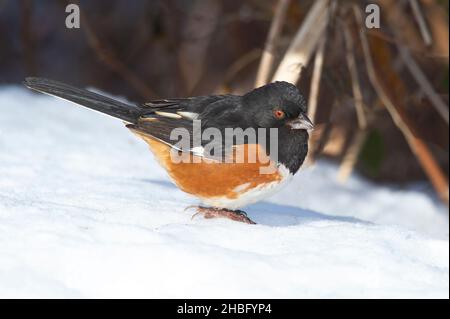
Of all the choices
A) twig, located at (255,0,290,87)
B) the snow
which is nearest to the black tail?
the snow

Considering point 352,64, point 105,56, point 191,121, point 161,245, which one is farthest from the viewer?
point 105,56

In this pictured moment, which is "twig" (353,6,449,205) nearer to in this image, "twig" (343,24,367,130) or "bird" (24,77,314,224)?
"twig" (343,24,367,130)

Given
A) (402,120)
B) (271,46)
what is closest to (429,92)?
(402,120)

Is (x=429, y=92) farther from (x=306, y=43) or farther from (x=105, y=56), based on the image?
(x=105, y=56)

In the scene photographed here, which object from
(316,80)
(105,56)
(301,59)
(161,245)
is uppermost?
(105,56)

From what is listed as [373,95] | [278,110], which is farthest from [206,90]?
[278,110]

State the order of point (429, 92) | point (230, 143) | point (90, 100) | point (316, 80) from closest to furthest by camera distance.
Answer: point (230, 143) < point (90, 100) < point (316, 80) < point (429, 92)

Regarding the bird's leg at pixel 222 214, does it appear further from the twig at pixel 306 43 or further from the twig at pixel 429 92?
the twig at pixel 429 92
